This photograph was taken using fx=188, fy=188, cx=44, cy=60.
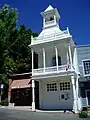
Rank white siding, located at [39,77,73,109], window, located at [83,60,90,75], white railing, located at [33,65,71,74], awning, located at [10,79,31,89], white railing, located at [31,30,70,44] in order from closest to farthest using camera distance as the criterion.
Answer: white railing, located at [33,65,71,74]
white siding, located at [39,77,73,109]
white railing, located at [31,30,70,44]
window, located at [83,60,90,75]
awning, located at [10,79,31,89]

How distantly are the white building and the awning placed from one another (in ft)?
6.62

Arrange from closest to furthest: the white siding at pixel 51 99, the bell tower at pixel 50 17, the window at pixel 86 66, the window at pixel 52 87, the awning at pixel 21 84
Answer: the white siding at pixel 51 99
the window at pixel 86 66
the window at pixel 52 87
the awning at pixel 21 84
the bell tower at pixel 50 17

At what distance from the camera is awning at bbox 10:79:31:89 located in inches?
1029

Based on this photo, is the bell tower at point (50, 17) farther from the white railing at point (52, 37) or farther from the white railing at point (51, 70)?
the white railing at point (51, 70)

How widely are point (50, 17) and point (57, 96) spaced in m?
11.7

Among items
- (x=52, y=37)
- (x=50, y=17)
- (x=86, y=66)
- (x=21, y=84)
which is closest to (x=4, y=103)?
(x=21, y=84)

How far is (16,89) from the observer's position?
27.7 metres

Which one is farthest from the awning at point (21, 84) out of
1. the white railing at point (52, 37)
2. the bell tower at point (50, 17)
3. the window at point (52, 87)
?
the bell tower at point (50, 17)

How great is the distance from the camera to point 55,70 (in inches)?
912

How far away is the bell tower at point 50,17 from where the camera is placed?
27.2 m

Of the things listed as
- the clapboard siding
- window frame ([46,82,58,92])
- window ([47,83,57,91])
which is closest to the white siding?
window frame ([46,82,58,92])

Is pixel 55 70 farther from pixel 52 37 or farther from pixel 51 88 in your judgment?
pixel 52 37

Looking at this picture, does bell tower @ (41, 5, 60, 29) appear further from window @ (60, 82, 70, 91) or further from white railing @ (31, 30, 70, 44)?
window @ (60, 82, 70, 91)

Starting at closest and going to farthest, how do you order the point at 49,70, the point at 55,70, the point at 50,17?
1. the point at 55,70
2. the point at 49,70
3. the point at 50,17
